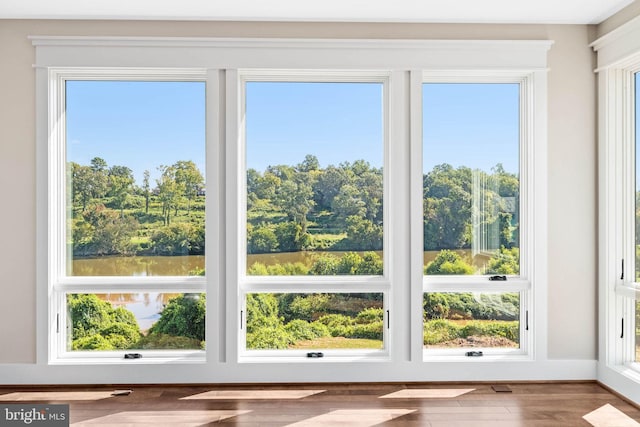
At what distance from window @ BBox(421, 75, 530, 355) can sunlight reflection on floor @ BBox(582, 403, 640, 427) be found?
73 cm

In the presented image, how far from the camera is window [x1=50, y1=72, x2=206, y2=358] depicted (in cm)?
398

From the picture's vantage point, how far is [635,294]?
3648 millimetres

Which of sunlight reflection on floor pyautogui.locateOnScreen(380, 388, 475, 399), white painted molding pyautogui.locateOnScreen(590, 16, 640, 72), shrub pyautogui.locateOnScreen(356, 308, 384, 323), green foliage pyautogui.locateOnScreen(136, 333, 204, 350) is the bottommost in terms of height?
sunlight reflection on floor pyautogui.locateOnScreen(380, 388, 475, 399)

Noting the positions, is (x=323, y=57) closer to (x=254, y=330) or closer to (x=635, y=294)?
(x=254, y=330)

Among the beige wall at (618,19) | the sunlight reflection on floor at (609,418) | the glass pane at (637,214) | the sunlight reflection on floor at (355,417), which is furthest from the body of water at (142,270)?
the beige wall at (618,19)

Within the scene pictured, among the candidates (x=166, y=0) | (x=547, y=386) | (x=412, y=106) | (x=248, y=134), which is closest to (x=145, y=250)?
(x=248, y=134)

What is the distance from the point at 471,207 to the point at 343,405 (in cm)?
167

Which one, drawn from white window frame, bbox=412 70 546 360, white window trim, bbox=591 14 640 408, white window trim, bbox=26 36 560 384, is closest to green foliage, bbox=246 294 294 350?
white window trim, bbox=26 36 560 384

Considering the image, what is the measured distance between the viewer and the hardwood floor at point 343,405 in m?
3.26

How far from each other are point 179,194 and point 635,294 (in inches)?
124

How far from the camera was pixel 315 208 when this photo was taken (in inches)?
160

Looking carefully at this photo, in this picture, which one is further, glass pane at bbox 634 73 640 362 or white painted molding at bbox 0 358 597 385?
white painted molding at bbox 0 358 597 385

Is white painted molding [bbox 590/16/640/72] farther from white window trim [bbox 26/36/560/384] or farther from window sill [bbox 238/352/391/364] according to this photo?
window sill [bbox 238/352/391/364]

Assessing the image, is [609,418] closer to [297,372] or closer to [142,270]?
[297,372]
